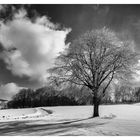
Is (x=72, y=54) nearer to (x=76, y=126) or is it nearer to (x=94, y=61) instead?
(x=94, y=61)

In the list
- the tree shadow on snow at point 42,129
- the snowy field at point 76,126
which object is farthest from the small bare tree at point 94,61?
the tree shadow on snow at point 42,129

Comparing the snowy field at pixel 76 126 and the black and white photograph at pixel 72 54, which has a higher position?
the black and white photograph at pixel 72 54

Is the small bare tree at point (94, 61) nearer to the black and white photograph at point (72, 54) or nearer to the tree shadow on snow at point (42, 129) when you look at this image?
the black and white photograph at point (72, 54)

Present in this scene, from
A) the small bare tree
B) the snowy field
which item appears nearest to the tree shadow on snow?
the snowy field

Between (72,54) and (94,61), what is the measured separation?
125 centimetres

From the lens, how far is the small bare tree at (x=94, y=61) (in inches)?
365

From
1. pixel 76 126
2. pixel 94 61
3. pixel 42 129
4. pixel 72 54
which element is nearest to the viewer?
pixel 42 129

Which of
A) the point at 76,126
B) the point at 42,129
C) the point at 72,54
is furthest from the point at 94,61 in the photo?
the point at 42,129

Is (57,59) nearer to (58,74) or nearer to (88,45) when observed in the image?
(58,74)

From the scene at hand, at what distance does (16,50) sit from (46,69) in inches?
72.6

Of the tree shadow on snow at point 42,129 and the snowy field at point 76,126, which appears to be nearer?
the snowy field at point 76,126

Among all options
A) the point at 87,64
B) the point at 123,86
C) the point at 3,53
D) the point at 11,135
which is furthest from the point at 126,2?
the point at 11,135

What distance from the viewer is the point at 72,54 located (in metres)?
9.48

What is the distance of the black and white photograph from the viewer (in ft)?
24.7
